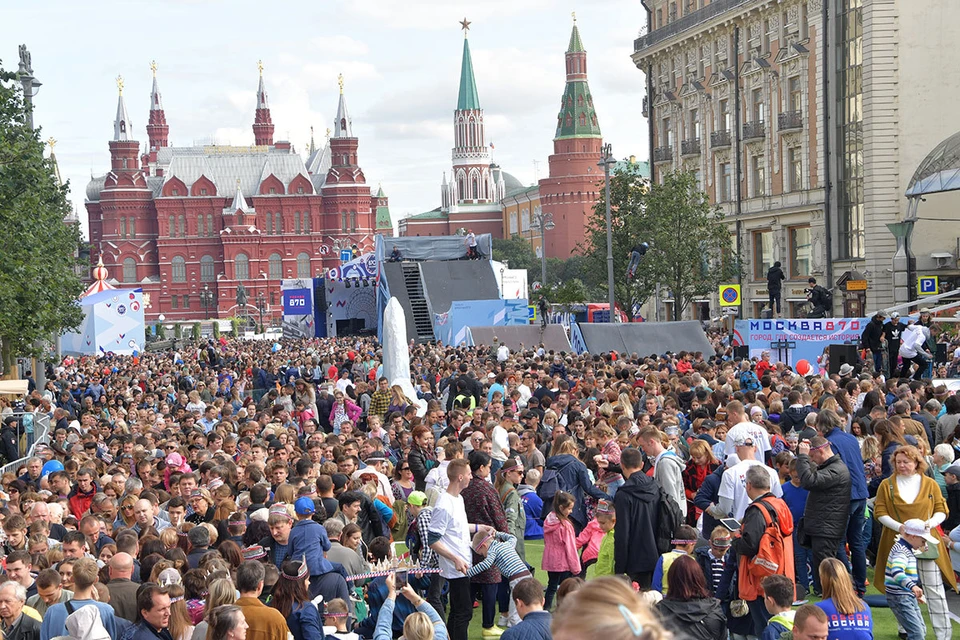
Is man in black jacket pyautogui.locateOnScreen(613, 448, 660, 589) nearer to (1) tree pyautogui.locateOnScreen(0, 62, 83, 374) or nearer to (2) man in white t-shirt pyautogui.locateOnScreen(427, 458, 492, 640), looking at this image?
(2) man in white t-shirt pyautogui.locateOnScreen(427, 458, 492, 640)

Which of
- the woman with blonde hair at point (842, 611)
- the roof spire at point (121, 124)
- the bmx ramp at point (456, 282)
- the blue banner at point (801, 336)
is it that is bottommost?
the woman with blonde hair at point (842, 611)

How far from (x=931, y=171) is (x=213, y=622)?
34.9 m

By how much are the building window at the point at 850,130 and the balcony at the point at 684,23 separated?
21.9 ft

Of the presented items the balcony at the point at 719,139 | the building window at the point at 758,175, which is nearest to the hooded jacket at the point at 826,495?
the building window at the point at 758,175

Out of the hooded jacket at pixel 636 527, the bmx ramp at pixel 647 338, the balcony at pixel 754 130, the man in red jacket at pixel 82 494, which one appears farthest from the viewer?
the balcony at pixel 754 130

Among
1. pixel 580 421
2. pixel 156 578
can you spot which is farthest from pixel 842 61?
pixel 156 578

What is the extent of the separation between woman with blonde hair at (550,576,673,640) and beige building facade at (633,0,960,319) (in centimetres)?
4047

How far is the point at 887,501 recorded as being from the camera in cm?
913

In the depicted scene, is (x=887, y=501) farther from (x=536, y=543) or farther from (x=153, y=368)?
(x=153, y=368)

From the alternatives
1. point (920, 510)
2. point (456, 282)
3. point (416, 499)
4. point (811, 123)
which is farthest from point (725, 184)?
point (920, 510)

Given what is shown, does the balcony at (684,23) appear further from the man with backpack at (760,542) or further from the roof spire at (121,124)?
the roof spire at (121,124)

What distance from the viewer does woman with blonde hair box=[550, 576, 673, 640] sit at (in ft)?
8.73

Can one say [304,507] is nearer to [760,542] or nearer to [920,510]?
[760,542]

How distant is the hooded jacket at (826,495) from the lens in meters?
9.23
